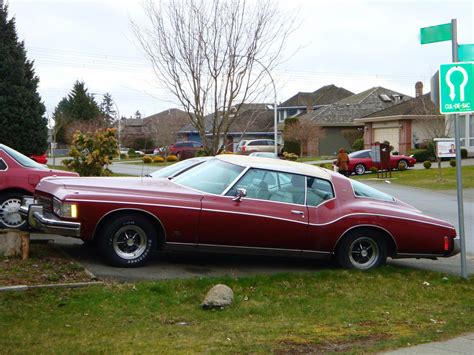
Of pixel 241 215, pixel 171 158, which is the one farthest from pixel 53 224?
pixel 171 158

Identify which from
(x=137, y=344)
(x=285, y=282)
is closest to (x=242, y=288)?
(x=285, y=282)

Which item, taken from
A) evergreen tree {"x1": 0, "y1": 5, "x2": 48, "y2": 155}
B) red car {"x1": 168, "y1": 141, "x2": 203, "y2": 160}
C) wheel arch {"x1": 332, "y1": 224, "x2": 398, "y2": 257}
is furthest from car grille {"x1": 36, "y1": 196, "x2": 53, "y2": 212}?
red car {"x1": 168, "y1": 141, "x2": 203, "y2": 160}

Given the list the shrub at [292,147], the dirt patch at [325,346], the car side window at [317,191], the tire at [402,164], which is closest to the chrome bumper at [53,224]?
the car side window at [317,191]

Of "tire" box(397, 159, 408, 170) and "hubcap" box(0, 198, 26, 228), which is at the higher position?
"tire" box(397, 159, 408, 170)

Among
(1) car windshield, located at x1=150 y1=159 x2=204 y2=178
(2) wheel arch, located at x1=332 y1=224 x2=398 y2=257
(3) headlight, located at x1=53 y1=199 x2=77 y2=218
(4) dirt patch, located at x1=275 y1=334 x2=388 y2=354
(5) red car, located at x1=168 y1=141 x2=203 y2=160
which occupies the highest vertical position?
(5) red car, located at x1=168 y1=141 x2=203 y2=160

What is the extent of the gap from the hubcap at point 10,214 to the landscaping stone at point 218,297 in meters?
4.68

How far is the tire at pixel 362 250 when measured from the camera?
8367 millimetres

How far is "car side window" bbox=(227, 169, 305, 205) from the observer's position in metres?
8.23

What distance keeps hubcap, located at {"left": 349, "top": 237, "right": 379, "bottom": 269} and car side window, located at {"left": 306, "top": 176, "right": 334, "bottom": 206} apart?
721 millimetres

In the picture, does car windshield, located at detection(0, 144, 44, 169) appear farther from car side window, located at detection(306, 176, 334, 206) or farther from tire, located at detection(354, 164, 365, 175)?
tire, located at detection(354, 164, 365, 175)

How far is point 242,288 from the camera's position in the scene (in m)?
7.11

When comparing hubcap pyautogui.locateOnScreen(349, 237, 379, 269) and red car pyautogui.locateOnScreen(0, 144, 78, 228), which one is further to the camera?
red car pyautogui.locateOnScreen(0, 144, 78, 228)

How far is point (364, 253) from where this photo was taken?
851 cm

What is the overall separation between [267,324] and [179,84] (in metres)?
9.21
